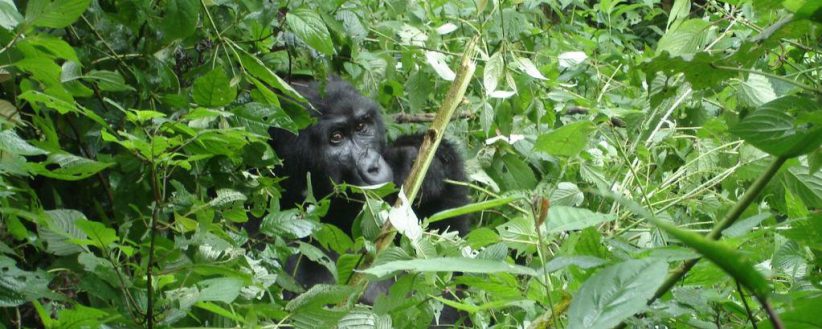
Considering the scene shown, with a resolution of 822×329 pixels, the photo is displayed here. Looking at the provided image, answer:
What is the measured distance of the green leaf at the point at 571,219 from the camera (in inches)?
34.1

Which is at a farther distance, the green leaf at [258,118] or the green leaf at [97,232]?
the green leaf at [258,118]

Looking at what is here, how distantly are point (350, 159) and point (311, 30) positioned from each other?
1574mm

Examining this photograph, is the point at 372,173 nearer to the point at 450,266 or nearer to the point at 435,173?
the point at 435,173

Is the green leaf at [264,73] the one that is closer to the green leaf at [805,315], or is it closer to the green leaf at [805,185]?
the green leaf at [805,185]

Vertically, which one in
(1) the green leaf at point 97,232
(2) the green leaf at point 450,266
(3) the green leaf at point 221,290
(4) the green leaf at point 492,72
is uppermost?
(2) the green leaf at point 450,266

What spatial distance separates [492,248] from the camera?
1234 mm

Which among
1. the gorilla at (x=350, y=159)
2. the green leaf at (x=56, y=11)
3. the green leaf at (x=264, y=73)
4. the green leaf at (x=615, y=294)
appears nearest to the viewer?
the green leaf at (x=615, y=294)

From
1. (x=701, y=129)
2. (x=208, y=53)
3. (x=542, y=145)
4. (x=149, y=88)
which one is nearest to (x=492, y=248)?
(x=542, y=145)

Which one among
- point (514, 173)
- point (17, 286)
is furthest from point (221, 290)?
point (514, 173)

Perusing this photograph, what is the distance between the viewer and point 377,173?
3109 mm

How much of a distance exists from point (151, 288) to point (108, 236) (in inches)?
3.4

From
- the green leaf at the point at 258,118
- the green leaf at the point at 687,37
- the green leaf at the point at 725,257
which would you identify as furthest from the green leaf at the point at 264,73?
the green leaf at the point at 725,257

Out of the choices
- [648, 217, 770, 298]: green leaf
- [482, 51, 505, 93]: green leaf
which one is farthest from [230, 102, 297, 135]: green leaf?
[648, 217, 770, 298]: green leaf

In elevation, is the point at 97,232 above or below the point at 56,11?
below
